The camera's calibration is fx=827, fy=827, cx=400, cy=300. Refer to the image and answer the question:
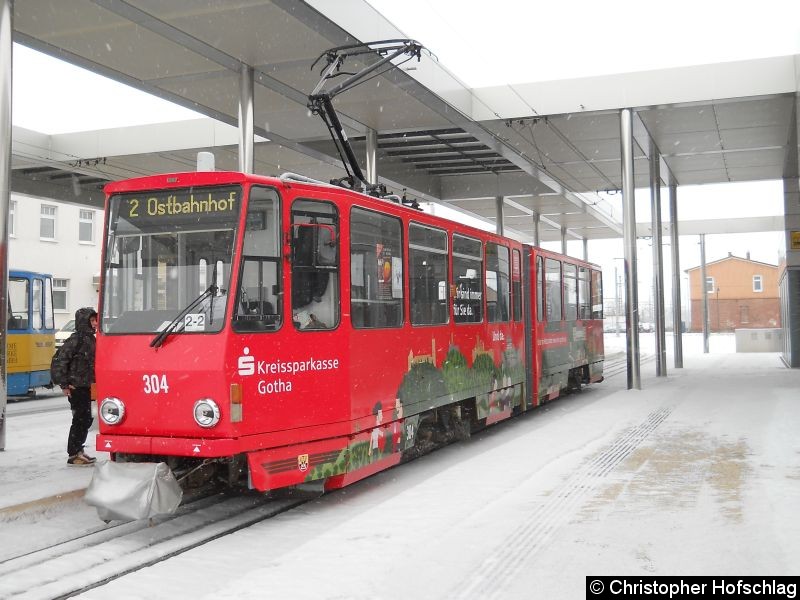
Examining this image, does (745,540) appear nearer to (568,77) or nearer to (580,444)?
(580,444)

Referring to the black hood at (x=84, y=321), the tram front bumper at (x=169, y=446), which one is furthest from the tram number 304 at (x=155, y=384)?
the black hood at (x=84, y=321)

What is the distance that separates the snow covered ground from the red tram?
681mm

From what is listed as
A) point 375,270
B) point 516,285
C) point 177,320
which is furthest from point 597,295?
point 177,320

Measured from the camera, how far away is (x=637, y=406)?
583 inches

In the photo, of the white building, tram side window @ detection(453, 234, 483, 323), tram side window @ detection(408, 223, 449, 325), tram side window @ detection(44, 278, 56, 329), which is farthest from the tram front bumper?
the white building

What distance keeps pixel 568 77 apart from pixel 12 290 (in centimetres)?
1314

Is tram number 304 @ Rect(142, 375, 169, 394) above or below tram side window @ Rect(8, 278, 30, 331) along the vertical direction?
below

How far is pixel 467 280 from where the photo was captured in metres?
11.0

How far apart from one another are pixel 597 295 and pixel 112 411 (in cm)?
1482

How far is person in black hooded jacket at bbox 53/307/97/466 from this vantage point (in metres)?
9.22

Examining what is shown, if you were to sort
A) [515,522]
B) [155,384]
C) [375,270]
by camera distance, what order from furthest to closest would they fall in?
[375,270] → [155,384] → [515,522]

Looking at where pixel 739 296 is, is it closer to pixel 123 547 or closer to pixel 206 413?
pixel 206 413

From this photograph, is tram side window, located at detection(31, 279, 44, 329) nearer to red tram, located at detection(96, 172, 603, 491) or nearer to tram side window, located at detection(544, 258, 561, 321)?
tram side window, located at detection(544, 258, 561, 321)

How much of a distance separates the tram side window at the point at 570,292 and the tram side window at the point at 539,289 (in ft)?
5.93
